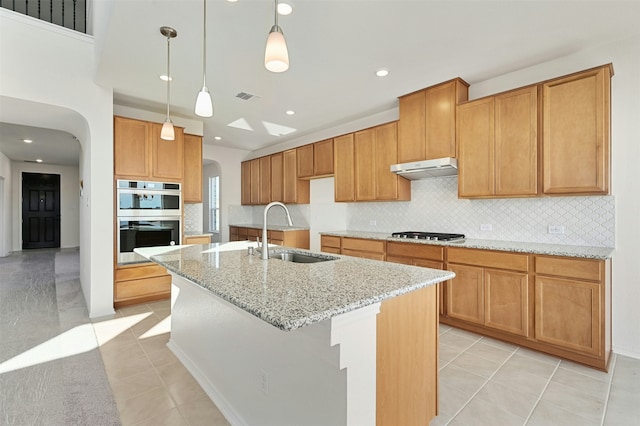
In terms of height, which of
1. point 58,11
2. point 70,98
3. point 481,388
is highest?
point 58,11

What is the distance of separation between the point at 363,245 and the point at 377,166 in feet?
3.61

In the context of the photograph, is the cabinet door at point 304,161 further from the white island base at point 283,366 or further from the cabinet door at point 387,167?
the white island base at point 283,366

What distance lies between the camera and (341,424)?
1.23 meters

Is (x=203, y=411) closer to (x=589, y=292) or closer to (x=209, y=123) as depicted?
(x=589, y=292)

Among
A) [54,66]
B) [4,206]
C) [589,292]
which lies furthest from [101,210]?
[4,206]

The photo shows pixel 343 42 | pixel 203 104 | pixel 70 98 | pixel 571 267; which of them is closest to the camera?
pixel 203 104

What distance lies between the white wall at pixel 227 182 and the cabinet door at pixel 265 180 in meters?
0.91

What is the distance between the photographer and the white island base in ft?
4.00

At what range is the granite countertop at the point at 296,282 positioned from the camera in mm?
1055

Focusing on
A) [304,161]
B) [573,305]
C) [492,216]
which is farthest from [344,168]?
[573,305]

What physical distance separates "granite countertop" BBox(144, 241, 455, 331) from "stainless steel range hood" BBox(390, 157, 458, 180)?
183 cm

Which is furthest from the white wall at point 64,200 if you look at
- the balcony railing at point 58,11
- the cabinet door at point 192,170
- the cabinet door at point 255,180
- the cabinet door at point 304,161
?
the cabinet door at point 304,161

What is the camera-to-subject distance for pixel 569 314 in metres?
2.50

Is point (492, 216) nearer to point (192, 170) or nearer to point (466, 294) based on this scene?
point (466, 294)
